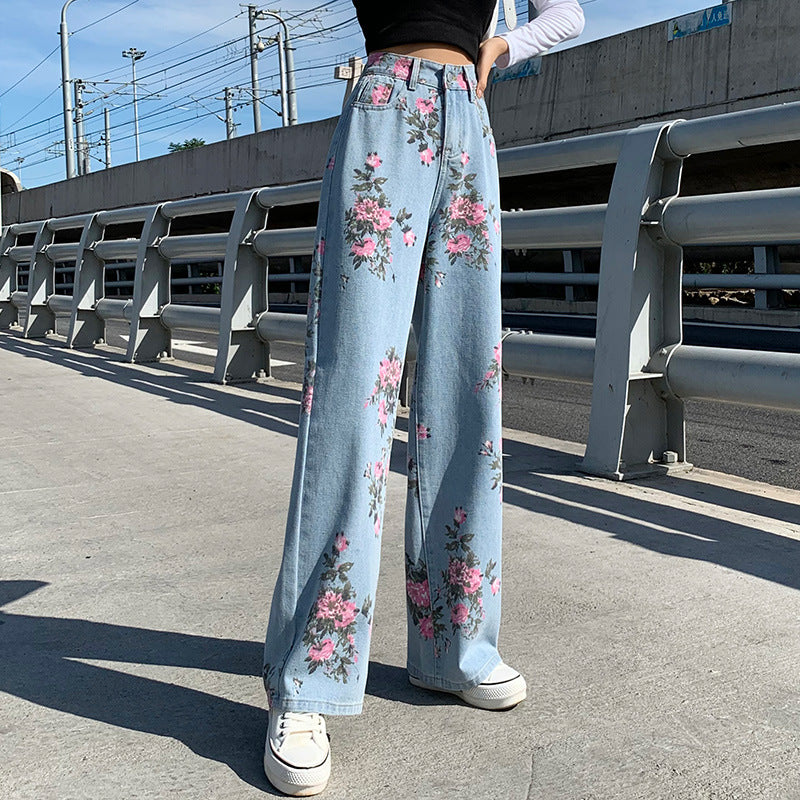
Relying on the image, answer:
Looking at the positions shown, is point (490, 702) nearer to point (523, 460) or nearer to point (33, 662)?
point (33, 662)

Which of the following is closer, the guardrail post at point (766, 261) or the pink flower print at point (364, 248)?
the pink flower print at point (364, 248)

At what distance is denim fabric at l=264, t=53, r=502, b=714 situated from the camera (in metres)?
1.89

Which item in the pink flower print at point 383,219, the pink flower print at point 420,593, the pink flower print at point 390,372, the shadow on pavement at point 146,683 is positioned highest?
the pink flower print at point 383,219

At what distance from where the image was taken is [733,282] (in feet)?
38.1

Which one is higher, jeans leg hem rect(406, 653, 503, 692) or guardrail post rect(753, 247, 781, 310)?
guardrail post rect(753, 247, 781, 310)

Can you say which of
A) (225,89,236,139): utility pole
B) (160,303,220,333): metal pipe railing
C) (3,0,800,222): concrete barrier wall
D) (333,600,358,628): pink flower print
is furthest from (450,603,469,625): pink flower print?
(225,89,236,139): utility pole

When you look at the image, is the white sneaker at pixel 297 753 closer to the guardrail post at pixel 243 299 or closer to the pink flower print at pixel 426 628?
the pink flower print at pixel 426 628

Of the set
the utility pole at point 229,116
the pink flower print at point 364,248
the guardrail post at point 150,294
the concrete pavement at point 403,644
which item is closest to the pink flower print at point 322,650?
the concrete pavement at point 403,644

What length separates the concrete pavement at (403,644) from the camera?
1771 millimetres

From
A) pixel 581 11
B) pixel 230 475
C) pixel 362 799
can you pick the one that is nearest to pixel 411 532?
pixel 362 799

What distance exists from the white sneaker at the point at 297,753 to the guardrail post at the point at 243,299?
16.4ft

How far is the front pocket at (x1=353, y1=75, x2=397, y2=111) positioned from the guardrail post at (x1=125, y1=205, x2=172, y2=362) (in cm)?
628

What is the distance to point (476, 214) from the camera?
202cm

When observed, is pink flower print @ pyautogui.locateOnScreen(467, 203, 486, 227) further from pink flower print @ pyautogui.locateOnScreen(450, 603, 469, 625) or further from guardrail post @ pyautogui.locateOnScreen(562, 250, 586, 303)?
guardrail post @ pyautogui.locateOnScreen(562, 250, 586, 303)
